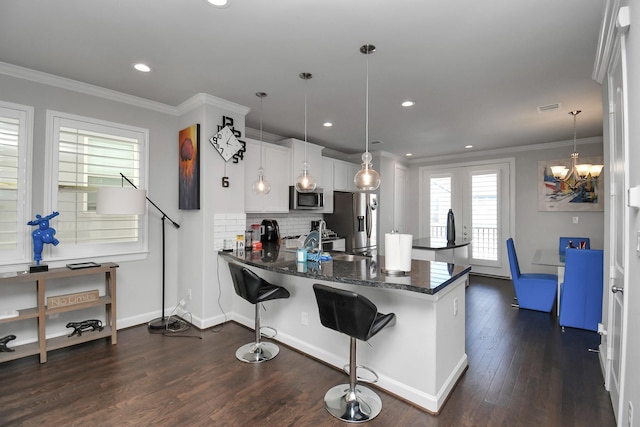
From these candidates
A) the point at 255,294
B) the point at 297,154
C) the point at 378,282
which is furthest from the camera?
the point at 297,154

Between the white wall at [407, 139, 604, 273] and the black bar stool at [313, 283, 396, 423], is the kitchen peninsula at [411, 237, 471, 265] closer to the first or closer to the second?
the white wall at [407, 139, 604, 273]

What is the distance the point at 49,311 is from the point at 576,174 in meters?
6.19

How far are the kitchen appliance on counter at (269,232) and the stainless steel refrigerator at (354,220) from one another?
55.0 inches

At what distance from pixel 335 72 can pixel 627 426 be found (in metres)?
2.97

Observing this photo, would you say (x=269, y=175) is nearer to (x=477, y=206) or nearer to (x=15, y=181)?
(x=15, y=181)

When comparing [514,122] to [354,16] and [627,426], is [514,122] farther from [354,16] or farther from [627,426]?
[627,426]

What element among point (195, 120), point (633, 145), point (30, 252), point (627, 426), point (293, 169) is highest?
point (195, 120)

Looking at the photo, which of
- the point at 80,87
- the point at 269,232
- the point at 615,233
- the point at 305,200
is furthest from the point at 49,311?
the point at 615,233

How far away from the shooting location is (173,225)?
3.83m

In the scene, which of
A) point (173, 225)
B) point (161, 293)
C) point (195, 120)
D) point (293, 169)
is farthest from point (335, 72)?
point (161, 293)

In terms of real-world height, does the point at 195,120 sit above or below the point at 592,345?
above

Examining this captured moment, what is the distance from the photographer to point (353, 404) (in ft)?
6.77

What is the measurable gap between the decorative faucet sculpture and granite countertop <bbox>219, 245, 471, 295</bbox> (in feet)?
5.54

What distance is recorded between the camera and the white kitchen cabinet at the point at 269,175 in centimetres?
411
